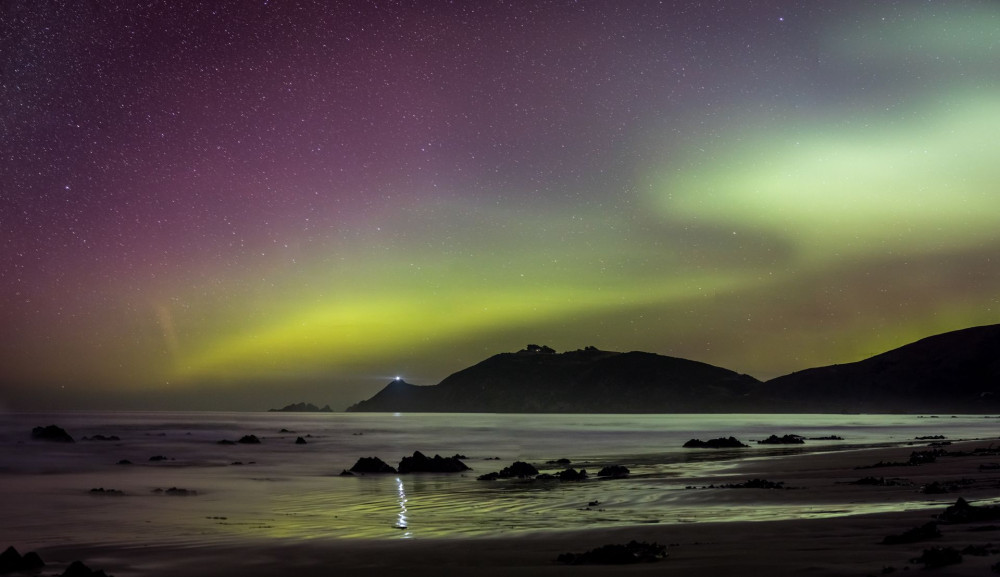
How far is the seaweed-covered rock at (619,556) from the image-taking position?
9984mm

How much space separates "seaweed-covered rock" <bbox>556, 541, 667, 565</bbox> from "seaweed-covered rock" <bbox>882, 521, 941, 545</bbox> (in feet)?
8.85

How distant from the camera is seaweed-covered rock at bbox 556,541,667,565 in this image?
998 centimetres

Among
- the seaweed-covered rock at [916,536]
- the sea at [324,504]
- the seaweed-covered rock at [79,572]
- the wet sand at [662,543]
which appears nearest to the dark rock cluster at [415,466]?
the sea at [324,504]

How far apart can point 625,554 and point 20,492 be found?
22.7 meters

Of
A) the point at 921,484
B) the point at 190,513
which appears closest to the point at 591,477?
the point at 921,484

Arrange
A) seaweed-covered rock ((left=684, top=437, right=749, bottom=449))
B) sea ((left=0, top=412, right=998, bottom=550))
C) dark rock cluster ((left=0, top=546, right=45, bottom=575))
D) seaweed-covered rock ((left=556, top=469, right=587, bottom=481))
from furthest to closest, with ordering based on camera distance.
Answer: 1. seaweed-covered rock ((left=684, top=437, right=749, bottom=449))
2. seaweed-covered rock ((left=556, top=469, right=587, bottom=481))
3. sea ((left=0, top=412, right=998, bottom=550))
4. dark rock cluster ((left=0, top=546, right=45, bottom=575))

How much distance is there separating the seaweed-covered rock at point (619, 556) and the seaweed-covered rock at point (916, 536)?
106 inches

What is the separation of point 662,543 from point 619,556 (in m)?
1.84

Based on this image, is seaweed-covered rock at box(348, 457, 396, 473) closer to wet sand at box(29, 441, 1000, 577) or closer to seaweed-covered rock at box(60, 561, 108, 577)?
wet sand at box(29, 441, 1000, 577)

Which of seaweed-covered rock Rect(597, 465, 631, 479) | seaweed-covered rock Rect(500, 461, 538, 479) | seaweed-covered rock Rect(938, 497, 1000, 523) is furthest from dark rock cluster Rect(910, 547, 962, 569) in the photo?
seaweed-covered rock Rect(500, 461, 538, 479)

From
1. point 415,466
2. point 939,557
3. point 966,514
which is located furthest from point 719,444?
point 939,557

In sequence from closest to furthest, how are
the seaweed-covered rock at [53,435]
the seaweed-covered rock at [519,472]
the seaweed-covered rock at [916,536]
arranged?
the seaweed-covered rock at [916,536] < the seaweed-covered rock at [519,472] < the seaweed-covered rock at [53,435]

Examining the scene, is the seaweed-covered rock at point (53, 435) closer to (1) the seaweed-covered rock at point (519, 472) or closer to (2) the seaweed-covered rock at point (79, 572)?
(1) the seaweed-covered rock at point (519, 472)

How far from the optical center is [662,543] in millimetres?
11617
